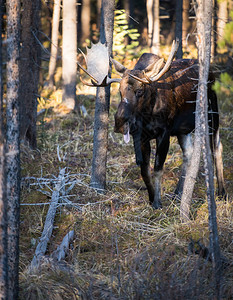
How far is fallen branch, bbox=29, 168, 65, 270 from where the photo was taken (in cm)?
540

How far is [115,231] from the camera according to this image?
20.3 feet

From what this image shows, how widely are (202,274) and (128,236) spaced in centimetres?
181

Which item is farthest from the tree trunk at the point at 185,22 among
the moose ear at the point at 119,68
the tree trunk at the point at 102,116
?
the moose ear at the point at 119,68

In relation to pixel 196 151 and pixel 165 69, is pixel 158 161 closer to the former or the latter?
pixel 196 151

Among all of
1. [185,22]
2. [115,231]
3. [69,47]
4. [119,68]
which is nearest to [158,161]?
[115,231]

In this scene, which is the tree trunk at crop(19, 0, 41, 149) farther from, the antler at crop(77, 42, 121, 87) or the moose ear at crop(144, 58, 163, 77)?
the moose ear at crop(144, 58, 163, 77)

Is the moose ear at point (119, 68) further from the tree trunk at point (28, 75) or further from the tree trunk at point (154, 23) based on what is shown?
the tree trunk at point (154, 23)

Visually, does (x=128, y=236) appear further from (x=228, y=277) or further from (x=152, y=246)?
(x=228, y=277)

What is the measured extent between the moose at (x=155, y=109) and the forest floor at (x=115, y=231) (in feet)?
2.20

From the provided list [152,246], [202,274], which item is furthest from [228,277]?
[152,246]

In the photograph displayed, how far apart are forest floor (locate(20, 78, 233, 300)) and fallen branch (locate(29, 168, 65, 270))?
0.13 meters

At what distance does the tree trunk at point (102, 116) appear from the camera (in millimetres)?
7297

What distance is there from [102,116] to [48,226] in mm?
2271

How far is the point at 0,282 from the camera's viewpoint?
4.41 m
